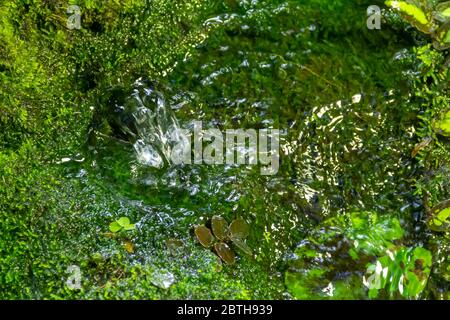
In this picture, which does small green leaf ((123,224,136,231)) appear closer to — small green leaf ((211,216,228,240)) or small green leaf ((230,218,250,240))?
small green leaf ((211,216,228,240))

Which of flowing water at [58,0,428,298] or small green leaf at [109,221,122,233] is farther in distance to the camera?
flowing water at [58,0,428,298]

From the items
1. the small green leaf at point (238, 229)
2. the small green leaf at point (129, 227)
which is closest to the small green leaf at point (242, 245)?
the small green leaf at point (238, 229)

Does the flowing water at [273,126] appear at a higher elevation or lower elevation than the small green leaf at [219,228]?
higher

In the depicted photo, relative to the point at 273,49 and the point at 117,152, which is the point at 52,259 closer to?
the point at 117,152

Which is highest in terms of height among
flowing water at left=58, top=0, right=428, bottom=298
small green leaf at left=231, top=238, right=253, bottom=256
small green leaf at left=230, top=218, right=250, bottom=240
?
Answer: flowing water at left=58, top=0, right=428, bottom=298

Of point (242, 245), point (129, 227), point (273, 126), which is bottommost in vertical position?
point (242, 245)

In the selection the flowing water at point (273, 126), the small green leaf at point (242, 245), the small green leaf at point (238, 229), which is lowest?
the small green leaf at point (242, 245)

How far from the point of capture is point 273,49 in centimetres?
331

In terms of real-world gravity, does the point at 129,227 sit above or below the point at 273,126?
below

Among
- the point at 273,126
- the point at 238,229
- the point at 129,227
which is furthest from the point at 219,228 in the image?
the point at 273,126

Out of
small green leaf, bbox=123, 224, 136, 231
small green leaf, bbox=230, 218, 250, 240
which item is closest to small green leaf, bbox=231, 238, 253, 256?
small green leaf, bbox=230, 218, 250, 240

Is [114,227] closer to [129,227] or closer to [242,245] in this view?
[129,227]

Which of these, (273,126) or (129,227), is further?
(273,126)

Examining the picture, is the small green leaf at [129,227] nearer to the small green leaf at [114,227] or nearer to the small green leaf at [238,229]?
the small green leaf at [114,227]
